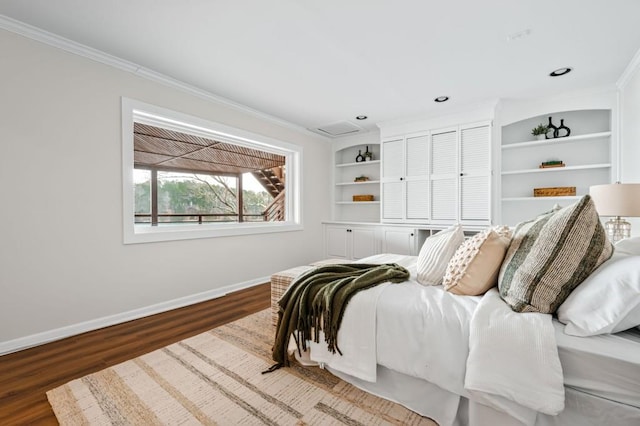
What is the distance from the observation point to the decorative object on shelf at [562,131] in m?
3.51

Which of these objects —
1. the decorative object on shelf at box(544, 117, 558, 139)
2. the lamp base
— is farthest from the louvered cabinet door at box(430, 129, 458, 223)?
the lamp base

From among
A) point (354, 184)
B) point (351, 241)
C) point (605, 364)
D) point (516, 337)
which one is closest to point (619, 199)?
point (605, 364)

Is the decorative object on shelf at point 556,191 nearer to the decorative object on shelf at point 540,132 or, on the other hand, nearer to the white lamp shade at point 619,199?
the decorative object on shelf at point 540,132

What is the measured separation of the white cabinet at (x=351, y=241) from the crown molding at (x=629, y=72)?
3135 mm

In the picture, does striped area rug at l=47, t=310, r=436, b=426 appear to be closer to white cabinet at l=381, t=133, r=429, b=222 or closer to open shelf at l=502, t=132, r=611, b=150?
white cabinet at l=381, t=133, r=429, b=222

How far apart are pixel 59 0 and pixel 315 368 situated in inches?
114

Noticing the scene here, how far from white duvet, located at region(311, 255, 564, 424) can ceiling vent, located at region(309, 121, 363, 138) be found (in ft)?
10.9

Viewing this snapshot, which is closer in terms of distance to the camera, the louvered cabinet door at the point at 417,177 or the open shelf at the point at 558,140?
the open shelf at the point at 558,140

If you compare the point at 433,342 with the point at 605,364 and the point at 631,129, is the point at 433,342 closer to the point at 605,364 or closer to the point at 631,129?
the point at 605,364

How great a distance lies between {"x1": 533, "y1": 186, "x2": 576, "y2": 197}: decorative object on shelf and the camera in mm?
3434

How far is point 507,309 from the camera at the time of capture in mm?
1286

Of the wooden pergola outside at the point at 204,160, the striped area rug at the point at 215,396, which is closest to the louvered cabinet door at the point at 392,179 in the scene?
the wooden pergola outside at the point at 204,160

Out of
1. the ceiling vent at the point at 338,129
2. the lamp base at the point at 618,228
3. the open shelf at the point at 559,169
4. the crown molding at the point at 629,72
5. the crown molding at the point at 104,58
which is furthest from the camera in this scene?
the ceiling vent at the point at 338,129

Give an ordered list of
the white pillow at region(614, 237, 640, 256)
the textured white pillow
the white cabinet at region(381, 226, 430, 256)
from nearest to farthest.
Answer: the white pillow at region(614, 237, 640, 256) < the textured white pillow < the white cabinet at region(381, 226, 430, 256)
